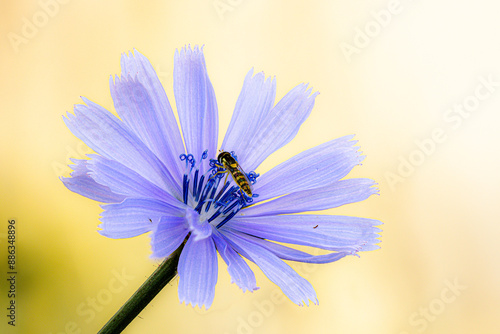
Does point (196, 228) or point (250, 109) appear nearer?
point (196, 228)

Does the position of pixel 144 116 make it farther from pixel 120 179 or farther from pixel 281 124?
pixel 281 124

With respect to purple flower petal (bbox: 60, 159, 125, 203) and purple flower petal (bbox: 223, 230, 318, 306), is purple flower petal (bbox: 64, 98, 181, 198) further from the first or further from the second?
purple flower petal (bbox: 223, 230, 318, 306)

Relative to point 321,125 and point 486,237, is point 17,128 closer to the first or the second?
point 321,125

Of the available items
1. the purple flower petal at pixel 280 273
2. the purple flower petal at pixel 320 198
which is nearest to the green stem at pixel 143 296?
the purple flower petal at pixel 280 273

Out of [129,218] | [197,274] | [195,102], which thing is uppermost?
[195,102]

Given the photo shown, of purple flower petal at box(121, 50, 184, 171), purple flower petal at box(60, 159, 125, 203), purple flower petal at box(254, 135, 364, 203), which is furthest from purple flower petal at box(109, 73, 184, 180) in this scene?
purple flower petal at box(254, 135, 364, 203)

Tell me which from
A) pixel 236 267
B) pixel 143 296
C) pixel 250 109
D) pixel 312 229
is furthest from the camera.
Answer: pixel 250 109

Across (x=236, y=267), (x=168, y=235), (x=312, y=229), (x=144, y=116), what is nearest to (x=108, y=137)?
(x=144, y=116)

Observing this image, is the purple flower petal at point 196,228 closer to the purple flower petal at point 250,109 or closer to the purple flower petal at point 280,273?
the purple flower petal at point 280,273
